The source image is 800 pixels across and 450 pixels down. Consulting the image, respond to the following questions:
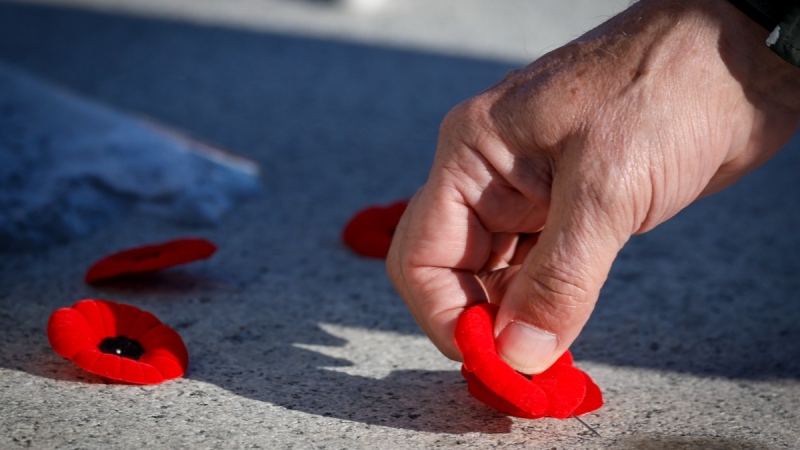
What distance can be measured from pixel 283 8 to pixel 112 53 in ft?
3.60

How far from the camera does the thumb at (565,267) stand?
1030mm

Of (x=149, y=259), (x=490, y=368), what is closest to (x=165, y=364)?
(x=149, y=259)

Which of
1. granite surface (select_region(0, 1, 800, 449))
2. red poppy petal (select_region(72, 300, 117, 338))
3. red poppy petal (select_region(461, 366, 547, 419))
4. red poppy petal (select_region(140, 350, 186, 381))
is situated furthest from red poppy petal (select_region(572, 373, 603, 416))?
red poppy petal (select_region(72, 300, 117, 338))

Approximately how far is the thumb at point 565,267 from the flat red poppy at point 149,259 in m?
0.71

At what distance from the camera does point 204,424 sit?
44.8 inches

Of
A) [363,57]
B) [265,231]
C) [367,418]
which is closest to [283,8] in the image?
[363,57]

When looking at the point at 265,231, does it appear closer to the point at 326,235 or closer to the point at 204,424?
the point at 326,235

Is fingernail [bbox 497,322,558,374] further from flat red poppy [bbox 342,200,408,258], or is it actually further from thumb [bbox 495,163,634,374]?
flat red poppy [bbox 342,200,408,258]

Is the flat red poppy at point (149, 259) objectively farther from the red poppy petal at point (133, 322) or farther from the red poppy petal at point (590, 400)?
the red poppy petal at point (590, 400)

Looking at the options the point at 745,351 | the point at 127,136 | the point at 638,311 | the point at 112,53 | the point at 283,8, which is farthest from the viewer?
the point at 283,8

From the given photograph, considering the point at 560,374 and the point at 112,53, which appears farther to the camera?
the point at 112,53

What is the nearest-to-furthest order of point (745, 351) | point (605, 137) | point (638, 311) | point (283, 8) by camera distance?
point (605, 137)
point (745, 351)
point (638, 311)
point (283, 8)

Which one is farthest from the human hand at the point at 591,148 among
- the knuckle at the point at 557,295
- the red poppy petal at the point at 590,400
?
the red poppy petal at the point at 590,400

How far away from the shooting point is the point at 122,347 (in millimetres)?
1293
